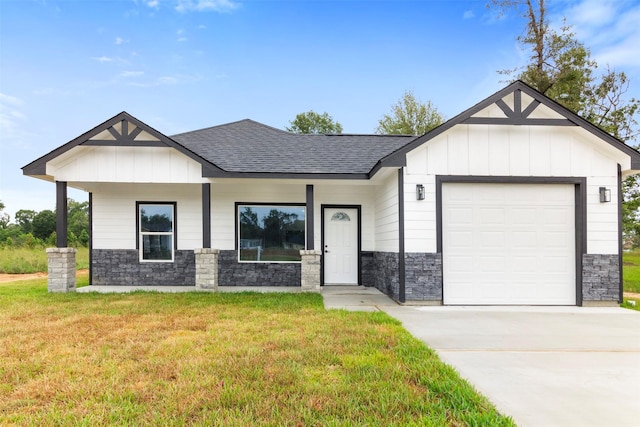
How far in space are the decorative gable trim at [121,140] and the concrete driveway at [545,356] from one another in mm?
5034

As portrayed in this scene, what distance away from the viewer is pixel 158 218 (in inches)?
368

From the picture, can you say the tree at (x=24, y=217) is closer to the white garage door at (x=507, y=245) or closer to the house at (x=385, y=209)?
the house at (x=385, y=209)

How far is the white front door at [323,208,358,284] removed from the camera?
955 centimetres

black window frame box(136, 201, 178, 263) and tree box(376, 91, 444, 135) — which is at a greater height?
tree box(376, 91, 444, 135)

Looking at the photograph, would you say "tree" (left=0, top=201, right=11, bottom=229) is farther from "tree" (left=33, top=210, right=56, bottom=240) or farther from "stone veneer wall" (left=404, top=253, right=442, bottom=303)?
"stone veneer wall" (left=404, top=253, right=442, bottom=303)

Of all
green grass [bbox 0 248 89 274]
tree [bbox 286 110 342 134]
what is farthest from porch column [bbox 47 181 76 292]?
tree [bbox 286 110 342 134]

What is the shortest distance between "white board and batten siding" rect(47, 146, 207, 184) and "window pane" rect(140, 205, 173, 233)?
4.97 feet

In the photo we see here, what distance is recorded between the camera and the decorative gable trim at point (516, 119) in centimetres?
665

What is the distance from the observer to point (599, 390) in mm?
3016

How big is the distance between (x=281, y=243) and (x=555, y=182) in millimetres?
6285

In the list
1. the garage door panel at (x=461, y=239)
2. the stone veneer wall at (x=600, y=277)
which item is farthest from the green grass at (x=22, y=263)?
the stone veneer wall at (x=600, y=277)

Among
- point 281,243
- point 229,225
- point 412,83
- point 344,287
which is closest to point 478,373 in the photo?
point 344,287

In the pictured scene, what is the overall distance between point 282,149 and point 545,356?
7.53m

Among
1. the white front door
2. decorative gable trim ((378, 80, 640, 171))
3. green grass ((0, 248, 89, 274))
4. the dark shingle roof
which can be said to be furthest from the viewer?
green grass ((0, 248, 89, 274))
